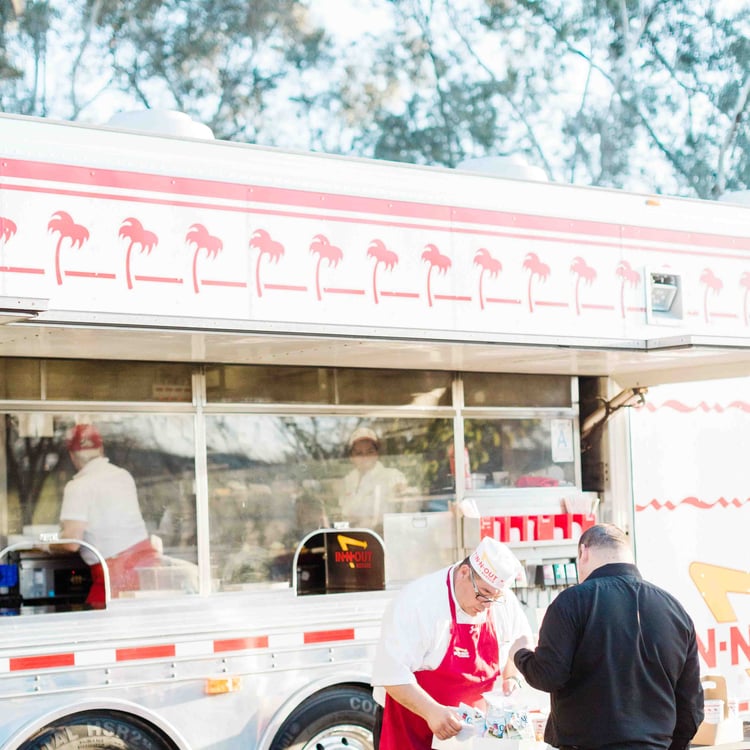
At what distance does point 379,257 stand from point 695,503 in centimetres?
266

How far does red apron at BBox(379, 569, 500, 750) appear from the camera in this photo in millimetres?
4406

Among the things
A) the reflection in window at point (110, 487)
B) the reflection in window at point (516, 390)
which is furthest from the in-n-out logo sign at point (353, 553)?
the reflection in window at point (516, 390)

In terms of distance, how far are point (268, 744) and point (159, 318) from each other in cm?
194

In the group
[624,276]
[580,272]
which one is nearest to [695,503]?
[624,276]

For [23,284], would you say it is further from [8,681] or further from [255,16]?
[255,16]

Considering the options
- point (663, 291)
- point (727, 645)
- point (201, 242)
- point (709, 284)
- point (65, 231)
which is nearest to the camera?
point (65, 231)

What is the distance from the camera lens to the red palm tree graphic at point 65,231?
4.60 meters

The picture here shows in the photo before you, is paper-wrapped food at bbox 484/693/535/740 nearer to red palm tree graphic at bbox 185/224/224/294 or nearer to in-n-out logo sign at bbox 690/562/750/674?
red palm tree graphic at bbox 185/224/224/294

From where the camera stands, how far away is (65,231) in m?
4.64

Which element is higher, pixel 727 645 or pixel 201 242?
pixel 201 242

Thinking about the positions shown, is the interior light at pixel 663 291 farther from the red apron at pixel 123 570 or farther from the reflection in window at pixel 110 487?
the red apron at pixel 123 570

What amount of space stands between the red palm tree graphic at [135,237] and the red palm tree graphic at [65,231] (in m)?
0.15

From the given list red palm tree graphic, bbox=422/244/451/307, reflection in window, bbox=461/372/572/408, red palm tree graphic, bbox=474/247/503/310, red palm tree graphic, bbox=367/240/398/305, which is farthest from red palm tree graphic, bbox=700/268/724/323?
red palm tree graphic, bbox=367/240/398/305

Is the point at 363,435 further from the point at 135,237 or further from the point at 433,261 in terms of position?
the point at 135,237
